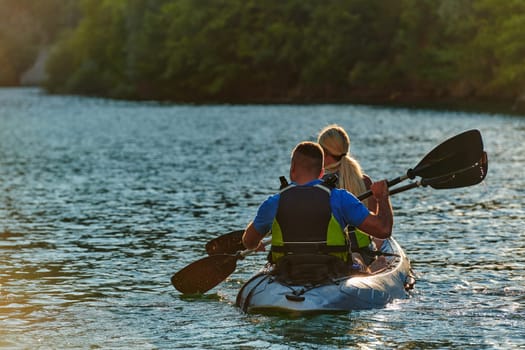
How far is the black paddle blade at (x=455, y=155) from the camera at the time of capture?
11523 millimetres

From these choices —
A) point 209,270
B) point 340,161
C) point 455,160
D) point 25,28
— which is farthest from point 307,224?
point 25,28

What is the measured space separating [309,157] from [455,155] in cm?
222

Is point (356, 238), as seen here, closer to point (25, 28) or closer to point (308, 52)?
point (308, 52)

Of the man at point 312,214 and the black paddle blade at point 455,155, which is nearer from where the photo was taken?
the man at point 312,214

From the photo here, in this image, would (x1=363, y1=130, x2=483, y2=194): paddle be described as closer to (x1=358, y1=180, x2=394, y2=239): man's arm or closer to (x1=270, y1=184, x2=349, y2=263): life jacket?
(x1=358, y1=180, x2=394, y2=239): man's arm

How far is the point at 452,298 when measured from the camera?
12.2m

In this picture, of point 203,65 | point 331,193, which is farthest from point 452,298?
point 203,65

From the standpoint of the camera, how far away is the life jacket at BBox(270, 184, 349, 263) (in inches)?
406

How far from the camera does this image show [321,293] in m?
10.4

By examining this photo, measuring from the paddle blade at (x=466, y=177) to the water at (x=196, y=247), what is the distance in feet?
4.49

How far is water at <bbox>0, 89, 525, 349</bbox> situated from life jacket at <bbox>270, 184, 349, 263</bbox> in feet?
2.42

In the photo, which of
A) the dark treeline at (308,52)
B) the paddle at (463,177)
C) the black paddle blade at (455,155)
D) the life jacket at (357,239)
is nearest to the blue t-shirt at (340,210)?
the paddle at (463,177)

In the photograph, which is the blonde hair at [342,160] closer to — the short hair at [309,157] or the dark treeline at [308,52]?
the short hair at [309,157]

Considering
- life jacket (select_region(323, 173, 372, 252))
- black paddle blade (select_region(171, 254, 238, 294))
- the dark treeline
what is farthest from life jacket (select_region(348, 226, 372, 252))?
the dark treeline
